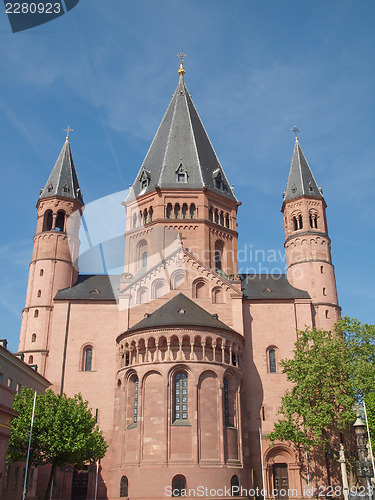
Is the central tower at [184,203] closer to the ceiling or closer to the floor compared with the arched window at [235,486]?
closer to the ceiling

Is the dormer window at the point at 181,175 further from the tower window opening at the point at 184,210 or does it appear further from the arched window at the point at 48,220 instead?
the arched window at the point at 48,220

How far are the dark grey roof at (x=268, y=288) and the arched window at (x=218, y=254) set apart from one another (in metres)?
3.15

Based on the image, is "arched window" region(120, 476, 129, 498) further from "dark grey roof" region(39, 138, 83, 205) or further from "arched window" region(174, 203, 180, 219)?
"dark grey roof" region(39, 138, 83, 205)

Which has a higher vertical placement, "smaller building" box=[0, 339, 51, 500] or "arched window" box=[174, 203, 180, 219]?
"arched window" box=[174, 203, 180, 219]

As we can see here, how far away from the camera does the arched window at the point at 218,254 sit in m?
56.2

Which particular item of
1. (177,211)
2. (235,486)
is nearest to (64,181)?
(177,211)

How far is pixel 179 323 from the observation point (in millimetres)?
41469

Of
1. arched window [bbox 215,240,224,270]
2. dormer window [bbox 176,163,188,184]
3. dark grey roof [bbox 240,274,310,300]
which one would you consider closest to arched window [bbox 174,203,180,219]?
dormer window [bbox 176,163,188,184]

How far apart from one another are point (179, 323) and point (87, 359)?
41.1 feet

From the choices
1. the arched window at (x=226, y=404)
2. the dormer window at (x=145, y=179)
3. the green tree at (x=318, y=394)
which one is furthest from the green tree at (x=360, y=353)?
the dormer window at (x=145, y=179)

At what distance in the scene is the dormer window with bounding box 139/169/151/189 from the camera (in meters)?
59.5

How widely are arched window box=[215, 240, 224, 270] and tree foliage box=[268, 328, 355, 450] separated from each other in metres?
15.4

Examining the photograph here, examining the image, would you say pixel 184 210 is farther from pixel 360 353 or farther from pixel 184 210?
pixel 360 353

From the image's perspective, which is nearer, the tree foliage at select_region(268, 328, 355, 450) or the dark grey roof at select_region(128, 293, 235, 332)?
the tree foliage at select_region(268, 328, 355, 450)
